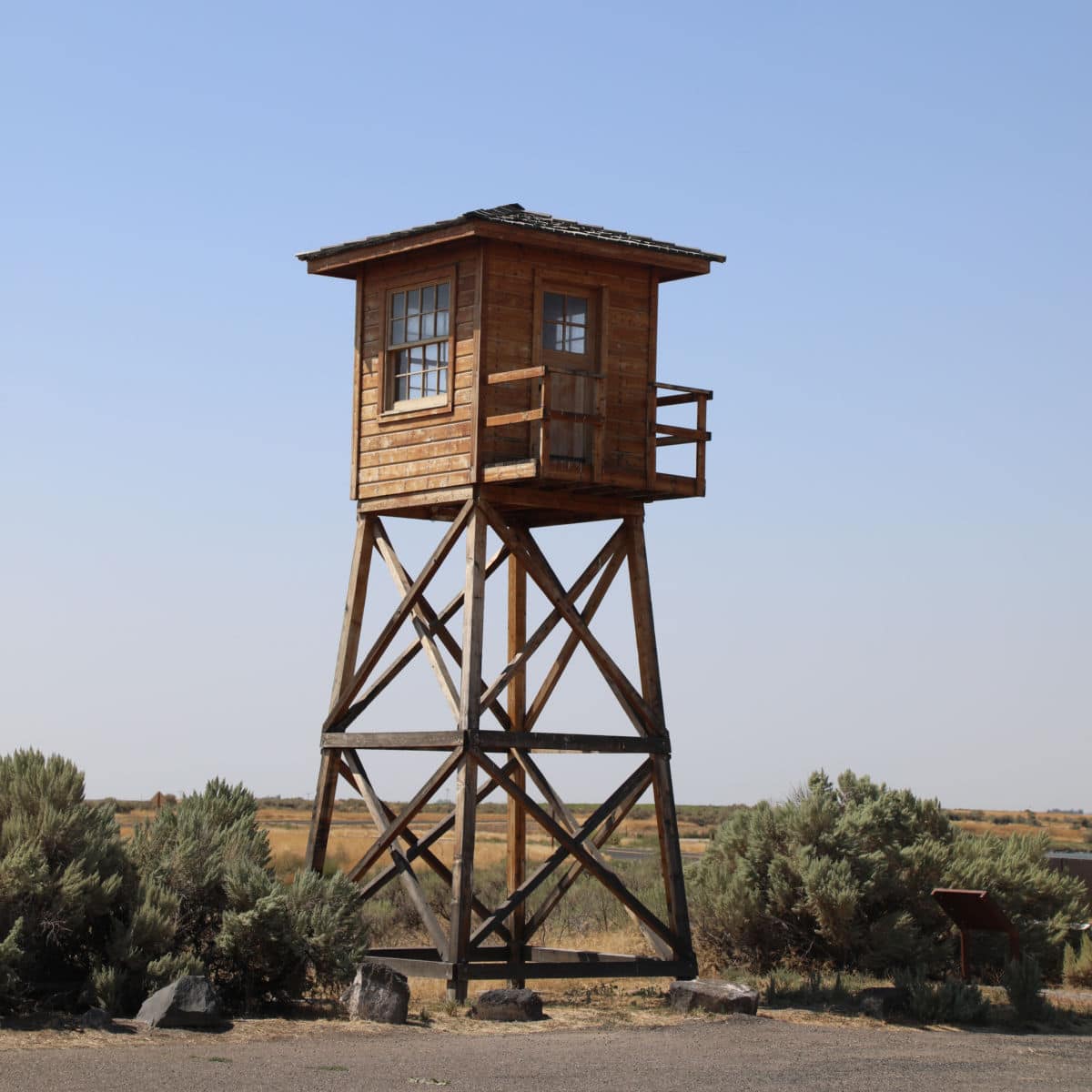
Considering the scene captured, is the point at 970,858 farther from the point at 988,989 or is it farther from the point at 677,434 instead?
the point at 677,434

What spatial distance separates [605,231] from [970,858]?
902cm

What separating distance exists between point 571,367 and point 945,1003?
7.53 metres

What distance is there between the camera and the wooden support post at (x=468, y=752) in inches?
724

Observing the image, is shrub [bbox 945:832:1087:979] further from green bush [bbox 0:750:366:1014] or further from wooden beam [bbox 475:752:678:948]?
green bush [bbox 0:750:366:1014]

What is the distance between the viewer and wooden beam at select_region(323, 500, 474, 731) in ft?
63.8

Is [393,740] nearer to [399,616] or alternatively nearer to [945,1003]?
[399,616]

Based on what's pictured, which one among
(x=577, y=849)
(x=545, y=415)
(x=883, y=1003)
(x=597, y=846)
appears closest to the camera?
(x=883, y=1003)

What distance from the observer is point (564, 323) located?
2027cm

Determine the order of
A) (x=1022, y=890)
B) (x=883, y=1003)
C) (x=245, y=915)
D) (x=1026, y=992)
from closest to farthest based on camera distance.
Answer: (x=245, y=915)
(x=883, y=1003)
(x=1026, y=992)
(x=1022, y=890)

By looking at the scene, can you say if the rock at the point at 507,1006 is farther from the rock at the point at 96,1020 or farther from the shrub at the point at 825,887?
the shrub at the point at 825,887

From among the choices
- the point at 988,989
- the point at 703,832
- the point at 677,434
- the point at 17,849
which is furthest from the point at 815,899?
the point at 703,832

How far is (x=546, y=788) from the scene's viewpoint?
20125 millimetres

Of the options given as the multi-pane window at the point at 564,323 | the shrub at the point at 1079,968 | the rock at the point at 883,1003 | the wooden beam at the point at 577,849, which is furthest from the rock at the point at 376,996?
the shrub at the point at 1079,968

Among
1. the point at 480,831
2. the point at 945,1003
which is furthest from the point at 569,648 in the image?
the point at 480,831
